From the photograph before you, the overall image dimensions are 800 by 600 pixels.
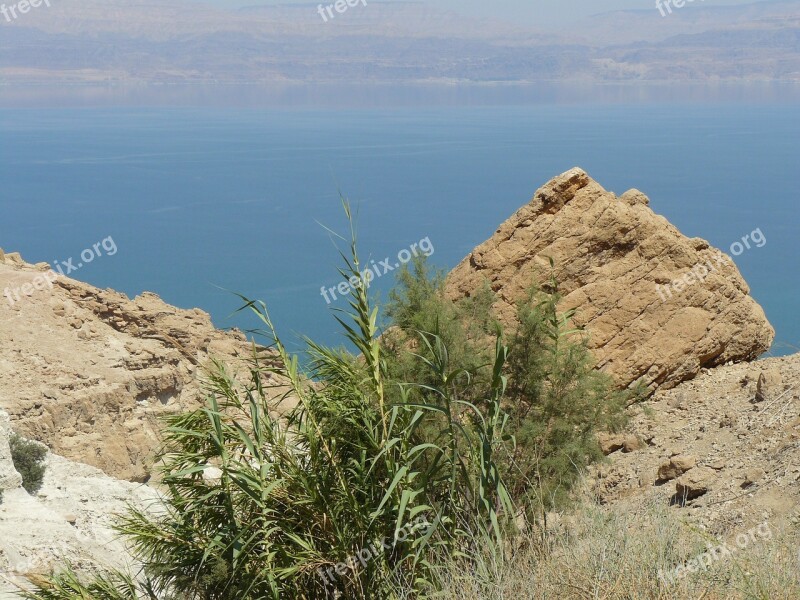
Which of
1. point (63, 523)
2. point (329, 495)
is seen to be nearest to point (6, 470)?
point (63, 523)

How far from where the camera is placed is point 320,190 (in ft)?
336

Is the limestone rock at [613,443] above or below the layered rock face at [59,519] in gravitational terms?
below

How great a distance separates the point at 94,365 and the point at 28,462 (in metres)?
4.33

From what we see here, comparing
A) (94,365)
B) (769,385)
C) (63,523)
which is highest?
(94,365)

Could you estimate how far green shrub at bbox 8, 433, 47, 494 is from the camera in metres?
14.4

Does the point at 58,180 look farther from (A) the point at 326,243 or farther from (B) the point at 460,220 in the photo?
(B) the point at 460,220

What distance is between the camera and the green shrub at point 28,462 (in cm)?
1443

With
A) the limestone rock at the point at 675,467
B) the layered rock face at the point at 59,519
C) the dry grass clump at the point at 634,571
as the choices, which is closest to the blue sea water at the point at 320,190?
the layered rock face at the point at 59,519

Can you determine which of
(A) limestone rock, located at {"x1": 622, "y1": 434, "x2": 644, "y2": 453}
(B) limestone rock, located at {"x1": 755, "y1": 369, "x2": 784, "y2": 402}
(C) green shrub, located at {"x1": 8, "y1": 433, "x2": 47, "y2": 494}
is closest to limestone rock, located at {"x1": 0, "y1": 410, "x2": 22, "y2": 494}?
(C) green shrub, located at {"x1": 8, "y1": 433, "x2": 47, "y2": 494}

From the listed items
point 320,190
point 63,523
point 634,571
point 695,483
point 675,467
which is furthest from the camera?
point 320,190

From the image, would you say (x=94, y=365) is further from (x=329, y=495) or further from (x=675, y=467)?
(x=329, y=495)

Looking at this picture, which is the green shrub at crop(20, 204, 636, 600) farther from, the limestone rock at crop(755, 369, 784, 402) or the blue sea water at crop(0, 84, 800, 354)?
the blue sea water at crop(0, 84, 800, 354)

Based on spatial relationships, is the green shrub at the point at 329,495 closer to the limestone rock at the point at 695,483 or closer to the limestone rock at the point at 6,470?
the limestone rock at the point at 695,483

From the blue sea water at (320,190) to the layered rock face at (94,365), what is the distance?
A: 30.3 ft
